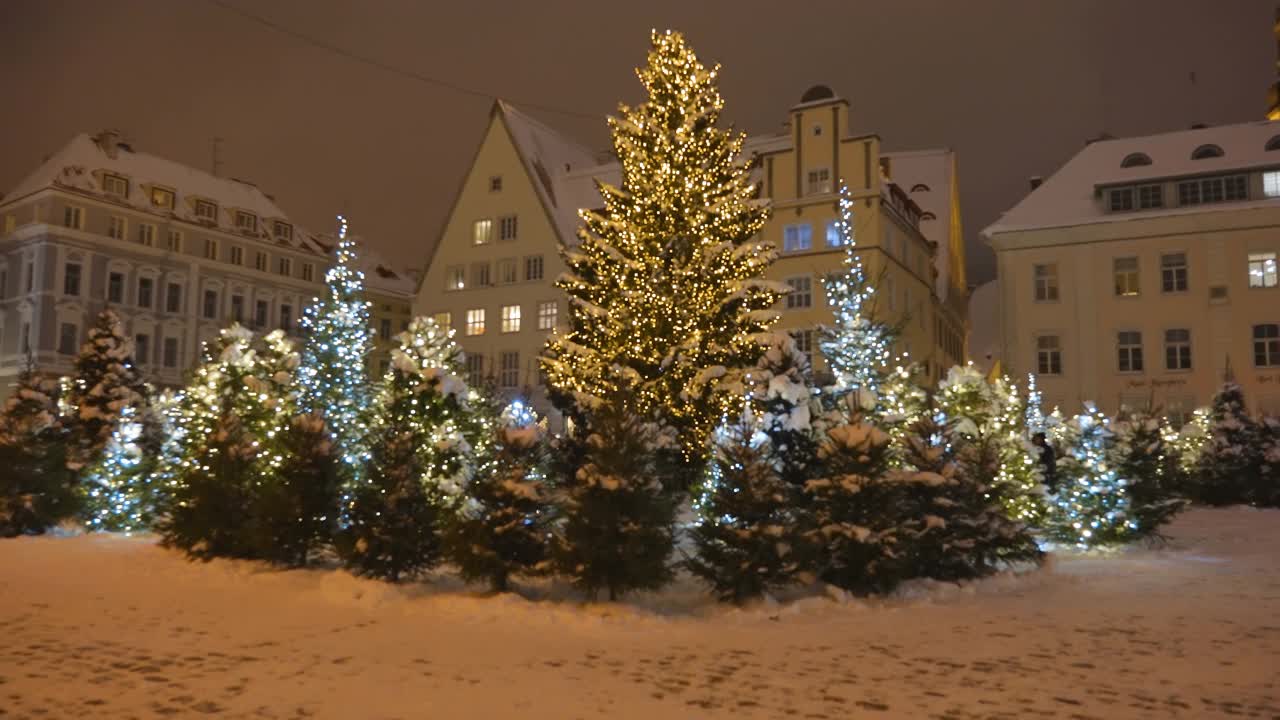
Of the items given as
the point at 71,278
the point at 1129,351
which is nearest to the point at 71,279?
the point at 71,278

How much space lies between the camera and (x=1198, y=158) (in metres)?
43.8

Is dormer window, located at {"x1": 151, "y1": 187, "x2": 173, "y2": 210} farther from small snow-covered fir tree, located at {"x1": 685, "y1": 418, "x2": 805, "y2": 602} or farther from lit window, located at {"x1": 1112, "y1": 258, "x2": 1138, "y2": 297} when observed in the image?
small snow-covered fir tree, located at {"x1": 685, "y1": 418, "x2": 805, "y2": 602}

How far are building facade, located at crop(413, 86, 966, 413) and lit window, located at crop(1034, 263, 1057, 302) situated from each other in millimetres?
5907

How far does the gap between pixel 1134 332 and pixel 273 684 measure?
A: 143 feet

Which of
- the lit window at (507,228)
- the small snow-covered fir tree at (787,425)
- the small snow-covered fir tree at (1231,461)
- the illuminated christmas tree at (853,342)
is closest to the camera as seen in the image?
the small snow-covered fir tree at (787,425)

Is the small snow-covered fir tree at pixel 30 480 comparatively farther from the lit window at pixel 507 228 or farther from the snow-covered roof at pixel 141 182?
the snow-covered roof at pixel 141 182

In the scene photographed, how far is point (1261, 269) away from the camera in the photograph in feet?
135

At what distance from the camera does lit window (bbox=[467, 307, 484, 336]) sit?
173ft

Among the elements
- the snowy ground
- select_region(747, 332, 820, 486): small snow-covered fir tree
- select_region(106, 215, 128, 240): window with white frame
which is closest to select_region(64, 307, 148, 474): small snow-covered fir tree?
the snowy ground

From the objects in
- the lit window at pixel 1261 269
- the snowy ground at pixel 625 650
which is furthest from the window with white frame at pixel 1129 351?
the snowy ground at pixel 625 650

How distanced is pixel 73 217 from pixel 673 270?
46.9 meters

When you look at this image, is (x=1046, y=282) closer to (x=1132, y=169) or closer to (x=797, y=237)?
(x=1132, y=169)

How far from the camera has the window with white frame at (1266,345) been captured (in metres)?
40.8

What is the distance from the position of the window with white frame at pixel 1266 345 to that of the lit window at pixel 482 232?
36034 mm
